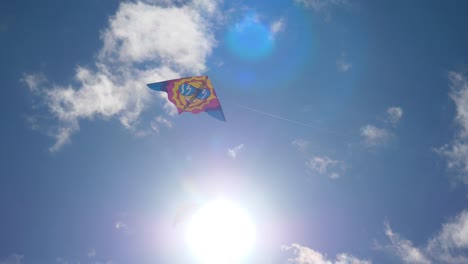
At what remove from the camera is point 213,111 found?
35375 mm

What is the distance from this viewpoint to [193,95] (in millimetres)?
35375

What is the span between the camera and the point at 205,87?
3419cm

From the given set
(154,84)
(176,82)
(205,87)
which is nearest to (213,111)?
(205,87)

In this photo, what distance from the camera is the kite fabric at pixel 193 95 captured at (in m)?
34.4

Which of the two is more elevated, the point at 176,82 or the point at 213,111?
the point at 176,82

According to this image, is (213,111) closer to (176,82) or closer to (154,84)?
(176,82)

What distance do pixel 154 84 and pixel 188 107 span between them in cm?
464

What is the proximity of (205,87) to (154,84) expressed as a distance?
20.3 ft

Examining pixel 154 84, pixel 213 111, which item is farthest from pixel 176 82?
pixel 213 111

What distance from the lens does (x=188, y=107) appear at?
3609 centimetres

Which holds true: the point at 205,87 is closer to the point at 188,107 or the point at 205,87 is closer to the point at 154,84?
the point at 188,107

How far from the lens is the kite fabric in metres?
34.4

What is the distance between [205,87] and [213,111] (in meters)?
2.91

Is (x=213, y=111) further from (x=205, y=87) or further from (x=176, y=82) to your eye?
(x=176, y=82)
